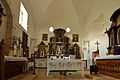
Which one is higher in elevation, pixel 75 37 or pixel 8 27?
pixel 75 37

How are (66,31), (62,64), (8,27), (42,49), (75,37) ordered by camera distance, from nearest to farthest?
(62,64) < (8,27) < (66,31) < (42,49) < (75,37)

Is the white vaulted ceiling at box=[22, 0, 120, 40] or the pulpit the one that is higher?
the white vaulted ceiling at box=[22, 0, 120, 40]

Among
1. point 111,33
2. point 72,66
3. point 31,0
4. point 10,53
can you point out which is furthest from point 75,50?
point 10,53

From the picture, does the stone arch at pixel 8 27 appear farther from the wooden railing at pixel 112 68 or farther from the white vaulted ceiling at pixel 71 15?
the white vaulted ceiling at pixel 71 15

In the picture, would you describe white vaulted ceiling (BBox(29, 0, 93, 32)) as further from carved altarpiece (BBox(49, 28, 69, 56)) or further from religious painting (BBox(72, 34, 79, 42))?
carved altarpiece (BBox(49, 28, 69, 56))

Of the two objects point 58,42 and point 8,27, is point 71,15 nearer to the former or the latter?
point 58,42

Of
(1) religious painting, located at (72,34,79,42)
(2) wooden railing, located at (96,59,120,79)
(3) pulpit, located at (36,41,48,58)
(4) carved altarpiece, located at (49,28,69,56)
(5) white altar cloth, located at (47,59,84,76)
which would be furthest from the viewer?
(1) religious painting, located at (72,34,79,42)

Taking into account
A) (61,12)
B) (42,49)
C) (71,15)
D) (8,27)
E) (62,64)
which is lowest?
(62,64)

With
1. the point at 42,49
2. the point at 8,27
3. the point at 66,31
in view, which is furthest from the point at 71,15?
the point at 8,27

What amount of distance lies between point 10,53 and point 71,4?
905 centimetres

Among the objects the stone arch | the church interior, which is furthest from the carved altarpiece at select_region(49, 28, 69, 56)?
the stone arch

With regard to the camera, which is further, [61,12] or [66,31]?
[61,12]

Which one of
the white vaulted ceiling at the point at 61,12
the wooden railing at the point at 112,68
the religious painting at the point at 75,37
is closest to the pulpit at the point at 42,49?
the white vaulted ceiling at the point at 61,12

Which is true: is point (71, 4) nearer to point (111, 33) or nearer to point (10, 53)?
point (111, 33)
